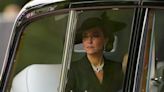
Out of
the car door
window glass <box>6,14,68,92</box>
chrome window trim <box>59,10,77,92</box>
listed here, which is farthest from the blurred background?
the car door

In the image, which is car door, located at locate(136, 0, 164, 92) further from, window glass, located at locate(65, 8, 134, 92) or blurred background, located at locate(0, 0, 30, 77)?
blurred background, located at locate(0, 0, 30, 77)

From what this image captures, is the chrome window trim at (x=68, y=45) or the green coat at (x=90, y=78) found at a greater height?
the chrome window trim at (x=68, y=45)

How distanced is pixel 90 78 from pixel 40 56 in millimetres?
528

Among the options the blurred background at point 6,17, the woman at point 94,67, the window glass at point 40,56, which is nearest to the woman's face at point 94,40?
the woman at point 94,67

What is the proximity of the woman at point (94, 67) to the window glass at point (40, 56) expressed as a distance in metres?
0.15

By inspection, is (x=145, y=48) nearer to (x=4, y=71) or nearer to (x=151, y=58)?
(x=151, y=58)

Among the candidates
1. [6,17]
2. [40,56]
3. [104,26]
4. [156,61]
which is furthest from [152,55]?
[6,17]

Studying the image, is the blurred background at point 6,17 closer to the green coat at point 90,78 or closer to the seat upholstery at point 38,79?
the seat upholstery at point 38,79

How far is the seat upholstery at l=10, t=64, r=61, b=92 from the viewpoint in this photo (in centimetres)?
334

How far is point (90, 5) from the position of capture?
3.09m

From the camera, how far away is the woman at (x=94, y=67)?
2998mm

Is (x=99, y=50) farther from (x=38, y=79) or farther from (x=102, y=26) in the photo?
(x=38, y=79)

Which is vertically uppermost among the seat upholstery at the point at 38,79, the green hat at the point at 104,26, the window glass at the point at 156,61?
the green hat at the point at 104,26

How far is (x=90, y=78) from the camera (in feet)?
10.2
